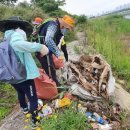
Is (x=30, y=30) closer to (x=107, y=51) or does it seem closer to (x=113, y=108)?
(x=113, y=108)

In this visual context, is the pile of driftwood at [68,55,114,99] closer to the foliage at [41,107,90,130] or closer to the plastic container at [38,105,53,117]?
the plastic container at [38,105,53,117]

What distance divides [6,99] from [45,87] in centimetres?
139

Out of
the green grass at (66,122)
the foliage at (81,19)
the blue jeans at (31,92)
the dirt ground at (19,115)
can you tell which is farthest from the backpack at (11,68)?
the foliage at (81,19)

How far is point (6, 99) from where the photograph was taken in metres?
6.98

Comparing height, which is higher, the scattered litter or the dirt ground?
the scattered litter

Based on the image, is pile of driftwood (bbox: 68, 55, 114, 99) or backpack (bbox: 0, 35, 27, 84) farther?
pile of driftwood (bbox: 68, 55, 114, 99)

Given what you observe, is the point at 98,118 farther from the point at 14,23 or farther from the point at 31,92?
the point at 14,23

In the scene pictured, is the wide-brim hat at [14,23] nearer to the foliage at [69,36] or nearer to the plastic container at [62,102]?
the plastic container at [62,102]

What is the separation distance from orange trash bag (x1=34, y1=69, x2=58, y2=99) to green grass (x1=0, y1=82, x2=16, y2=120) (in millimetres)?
848

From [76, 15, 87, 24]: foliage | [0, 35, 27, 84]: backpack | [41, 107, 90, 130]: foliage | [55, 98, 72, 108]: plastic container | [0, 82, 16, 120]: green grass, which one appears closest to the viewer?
[41, 107, 90, 130]: foliage

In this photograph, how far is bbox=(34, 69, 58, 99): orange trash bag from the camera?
5891 millimetres

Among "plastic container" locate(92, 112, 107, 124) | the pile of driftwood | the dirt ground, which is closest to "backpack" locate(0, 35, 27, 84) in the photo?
the dirt ground

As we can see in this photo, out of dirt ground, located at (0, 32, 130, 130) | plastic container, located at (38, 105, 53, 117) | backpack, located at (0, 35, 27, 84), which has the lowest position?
dirt ground, located at (0, 32, 130, 130)

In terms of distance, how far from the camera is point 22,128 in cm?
547
